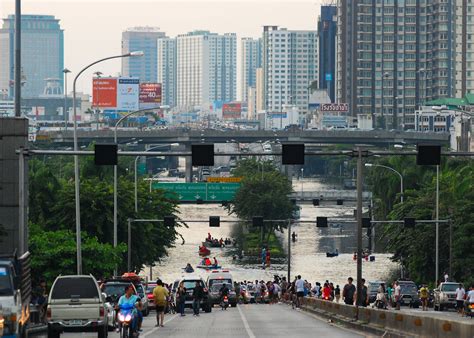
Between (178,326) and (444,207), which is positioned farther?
(444,207)

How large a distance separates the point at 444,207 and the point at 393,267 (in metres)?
24.6

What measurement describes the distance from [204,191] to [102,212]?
75597 millimetres

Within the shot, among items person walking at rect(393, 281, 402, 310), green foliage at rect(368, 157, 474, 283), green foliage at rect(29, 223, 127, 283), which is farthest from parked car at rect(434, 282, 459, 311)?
green foliage at rect(29, 223, 127, 283)

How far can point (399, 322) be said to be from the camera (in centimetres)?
3984

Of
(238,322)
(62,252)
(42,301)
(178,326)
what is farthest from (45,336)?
(62,252)

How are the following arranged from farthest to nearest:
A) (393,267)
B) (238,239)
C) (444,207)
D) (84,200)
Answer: (238,239) < (393,267) < (444,207) < (84,200)

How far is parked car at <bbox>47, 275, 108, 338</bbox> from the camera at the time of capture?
4166 cm

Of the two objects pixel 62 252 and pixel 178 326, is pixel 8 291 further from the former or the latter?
pixel 62 252

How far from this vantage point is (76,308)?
4191 cm

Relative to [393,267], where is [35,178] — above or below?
above

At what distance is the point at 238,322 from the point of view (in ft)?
175

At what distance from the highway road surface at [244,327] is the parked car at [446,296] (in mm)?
13249

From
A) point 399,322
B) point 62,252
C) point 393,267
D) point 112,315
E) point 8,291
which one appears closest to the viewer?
point 8,291

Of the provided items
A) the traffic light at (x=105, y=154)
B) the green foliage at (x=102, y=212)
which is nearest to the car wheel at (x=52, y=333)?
the traffic light at (x=105, y=154)
